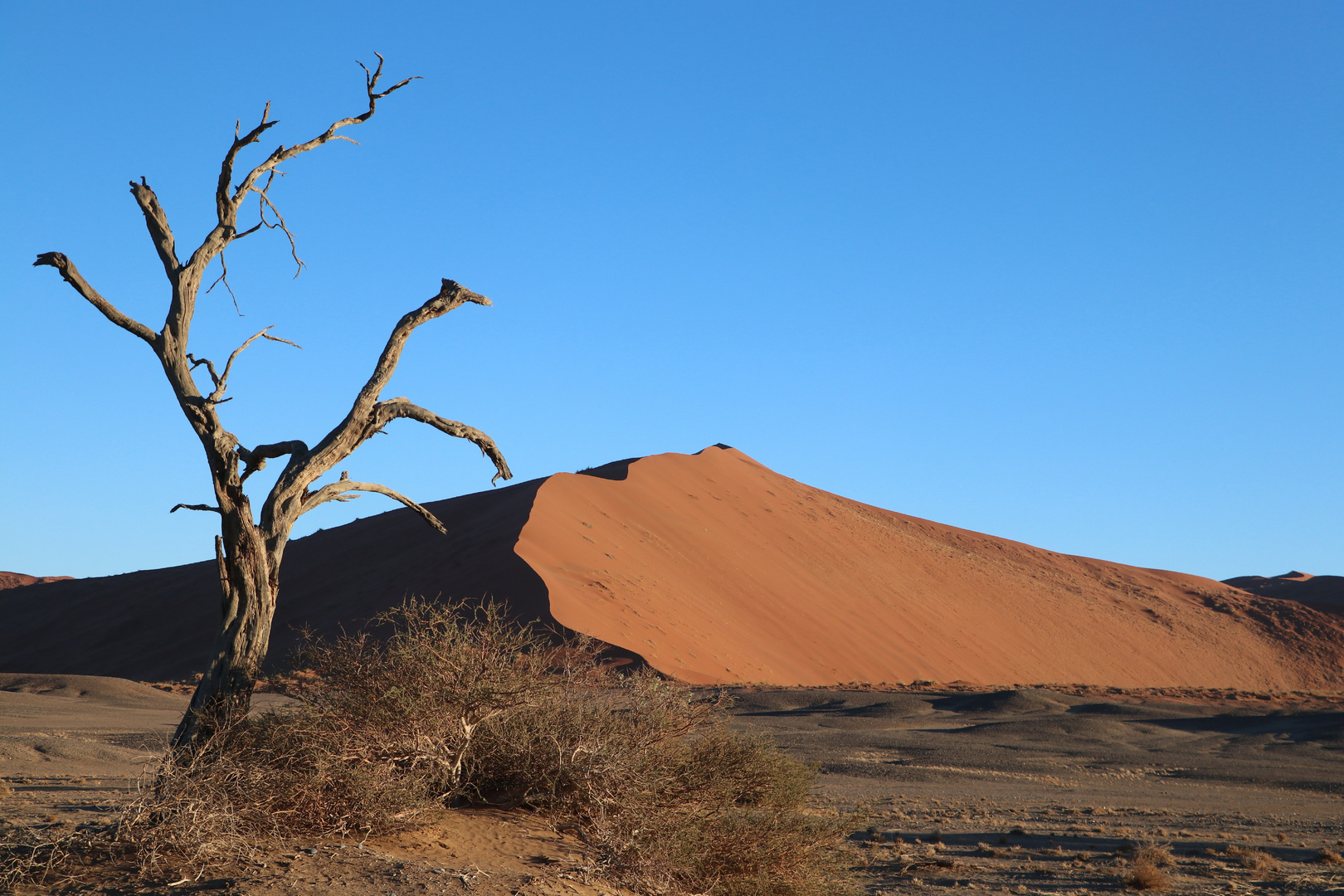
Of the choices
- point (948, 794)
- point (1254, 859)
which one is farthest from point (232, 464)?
point (948, 794)

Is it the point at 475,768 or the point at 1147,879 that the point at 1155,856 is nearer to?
the point at 1147,879

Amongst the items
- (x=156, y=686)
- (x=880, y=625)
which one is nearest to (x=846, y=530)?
(x=880, y=625)

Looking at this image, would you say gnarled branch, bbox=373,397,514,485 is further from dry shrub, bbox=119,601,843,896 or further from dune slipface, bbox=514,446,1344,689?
dune slipface, bbox=514,446,1344,689

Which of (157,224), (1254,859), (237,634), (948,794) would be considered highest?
(157,224)

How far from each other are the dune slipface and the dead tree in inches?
795

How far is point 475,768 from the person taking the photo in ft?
23.5

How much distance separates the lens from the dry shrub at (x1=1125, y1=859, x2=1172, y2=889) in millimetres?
10188

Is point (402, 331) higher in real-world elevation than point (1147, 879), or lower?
higher

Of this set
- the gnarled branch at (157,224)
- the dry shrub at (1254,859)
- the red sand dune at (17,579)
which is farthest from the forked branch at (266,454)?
the red sand dune at (17,579)

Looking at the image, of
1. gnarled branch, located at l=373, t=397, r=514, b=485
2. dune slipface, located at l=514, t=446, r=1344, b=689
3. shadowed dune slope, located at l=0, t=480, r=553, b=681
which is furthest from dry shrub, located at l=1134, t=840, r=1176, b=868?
shadowed dune slope, located at l=0, t=480, r=553, b=681

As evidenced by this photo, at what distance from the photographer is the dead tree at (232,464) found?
706 cm

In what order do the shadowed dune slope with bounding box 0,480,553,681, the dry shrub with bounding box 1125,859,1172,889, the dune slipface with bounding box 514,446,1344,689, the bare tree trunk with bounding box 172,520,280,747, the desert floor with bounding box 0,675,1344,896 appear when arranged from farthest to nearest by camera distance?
the dune slipface with bounding box 514,446,1344,689 < the shadowed dune slope with bounding box 0,480,553,681 < the dry shrub with bounding box 1125,859,1172,889 < the bare tree trunk with bounding box 172,520,280,747 < the desert floor with bounding box 0,675,1344,896

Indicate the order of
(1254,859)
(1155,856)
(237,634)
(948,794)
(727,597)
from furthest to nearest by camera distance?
(727,597)
(948,794)
(1254,859)
(1155,856)
(237,634)

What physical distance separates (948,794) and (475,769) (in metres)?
11.7
